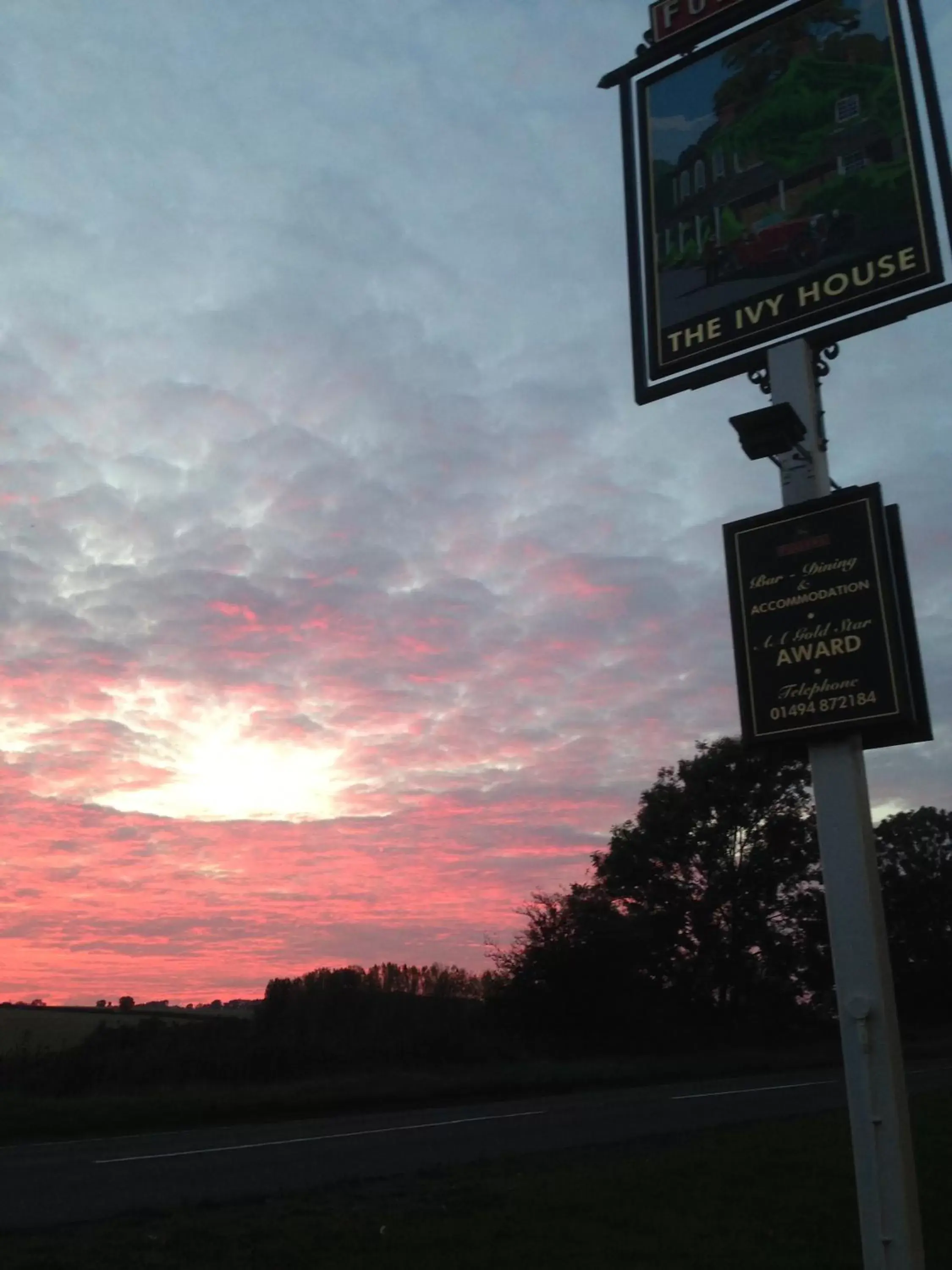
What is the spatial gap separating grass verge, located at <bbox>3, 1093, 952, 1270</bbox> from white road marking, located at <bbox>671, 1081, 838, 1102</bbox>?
9389mm

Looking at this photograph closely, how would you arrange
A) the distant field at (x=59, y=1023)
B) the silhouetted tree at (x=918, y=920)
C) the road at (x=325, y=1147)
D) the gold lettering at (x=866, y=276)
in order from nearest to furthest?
the gold lettering at (x=866, y=276), the road at (x=325, y=1147), the distant field at (x=59, y=1023), the silhouetted tree at (x=918, y=920)

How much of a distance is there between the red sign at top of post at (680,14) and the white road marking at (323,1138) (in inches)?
529

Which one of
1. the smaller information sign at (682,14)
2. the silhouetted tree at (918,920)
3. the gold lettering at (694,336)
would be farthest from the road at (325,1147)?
the silhouetted tree at (918,920)

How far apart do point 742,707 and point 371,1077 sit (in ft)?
72.6

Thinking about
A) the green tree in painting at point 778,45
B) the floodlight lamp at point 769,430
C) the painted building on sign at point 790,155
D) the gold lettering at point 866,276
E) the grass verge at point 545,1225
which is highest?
the green tree in painting at point 778,45

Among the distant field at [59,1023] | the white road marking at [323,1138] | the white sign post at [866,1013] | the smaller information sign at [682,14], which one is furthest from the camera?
the distant field at [59,1023]

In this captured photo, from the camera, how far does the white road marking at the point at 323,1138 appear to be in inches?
547

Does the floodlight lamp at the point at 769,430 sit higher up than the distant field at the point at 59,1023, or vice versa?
the floodlight lamp at the point at 769,430

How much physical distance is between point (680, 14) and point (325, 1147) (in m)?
13.5

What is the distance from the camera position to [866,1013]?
23.0ft

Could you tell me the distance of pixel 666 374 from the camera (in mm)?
9891

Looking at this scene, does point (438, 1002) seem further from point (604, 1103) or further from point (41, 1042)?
point (604, 1103)

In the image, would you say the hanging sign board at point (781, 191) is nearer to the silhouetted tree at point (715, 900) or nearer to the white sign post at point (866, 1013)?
the white sign post at point (866, 1013)

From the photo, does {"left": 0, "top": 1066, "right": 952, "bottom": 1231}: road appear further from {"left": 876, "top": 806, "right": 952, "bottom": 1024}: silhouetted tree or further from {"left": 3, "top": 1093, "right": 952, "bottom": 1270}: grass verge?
{"left": 876, "top": 806, "right": 952, "bottom": 1024}: silhouetted tree
